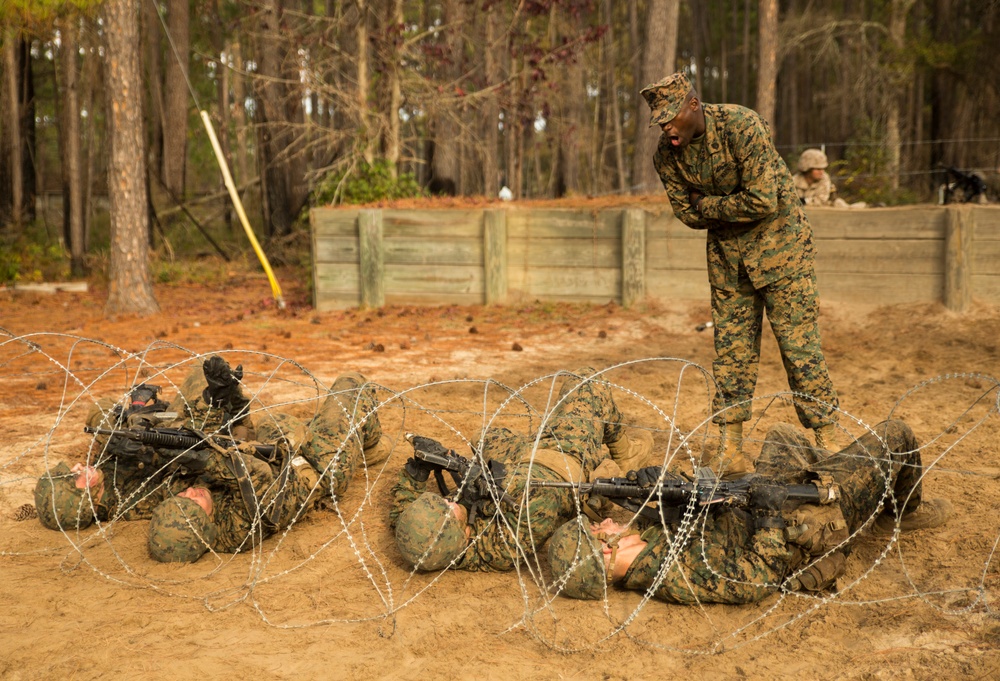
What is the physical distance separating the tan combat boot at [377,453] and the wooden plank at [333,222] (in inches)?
242

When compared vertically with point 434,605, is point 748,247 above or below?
above

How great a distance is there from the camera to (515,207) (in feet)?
36.9

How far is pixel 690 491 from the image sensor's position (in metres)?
3.72

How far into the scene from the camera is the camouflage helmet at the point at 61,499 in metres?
4.66

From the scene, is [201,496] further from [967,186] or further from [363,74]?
[363,74]

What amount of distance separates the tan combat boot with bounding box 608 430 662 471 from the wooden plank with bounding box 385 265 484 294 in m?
6.23

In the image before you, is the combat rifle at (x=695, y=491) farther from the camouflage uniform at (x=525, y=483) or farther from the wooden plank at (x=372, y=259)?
the wooden plank at (x=372, y=259)

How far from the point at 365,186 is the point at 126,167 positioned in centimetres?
305

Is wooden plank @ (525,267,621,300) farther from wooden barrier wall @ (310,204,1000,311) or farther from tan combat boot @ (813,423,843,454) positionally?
tan combat boot @ (813,423,843,454)

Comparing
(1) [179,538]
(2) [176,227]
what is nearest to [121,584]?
(1) [179,538]

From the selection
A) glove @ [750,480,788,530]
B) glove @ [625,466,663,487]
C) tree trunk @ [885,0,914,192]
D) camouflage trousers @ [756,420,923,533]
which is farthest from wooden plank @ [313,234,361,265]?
tree trunk @ [885,0,914,192]

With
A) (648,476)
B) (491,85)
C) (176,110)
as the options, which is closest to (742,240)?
(648,476)

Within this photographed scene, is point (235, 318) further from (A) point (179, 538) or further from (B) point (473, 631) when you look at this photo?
(B) point (473, 631)

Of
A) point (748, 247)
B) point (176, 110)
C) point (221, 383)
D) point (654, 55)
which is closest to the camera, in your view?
point (221, 383)
